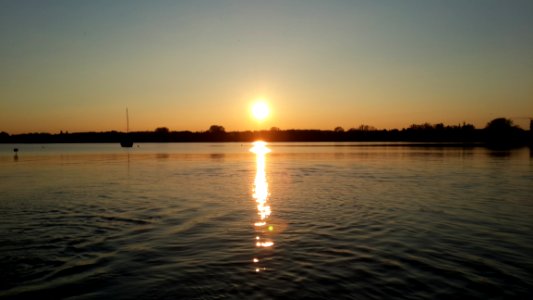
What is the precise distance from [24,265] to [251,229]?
7.48m

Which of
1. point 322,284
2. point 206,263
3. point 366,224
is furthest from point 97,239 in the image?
point 366,224

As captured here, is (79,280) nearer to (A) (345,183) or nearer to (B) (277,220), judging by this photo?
(B) (277,220)

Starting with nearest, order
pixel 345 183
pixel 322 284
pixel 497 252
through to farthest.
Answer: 1. pixel 322 284
2. pixel 497 252
3. pixel 345 183

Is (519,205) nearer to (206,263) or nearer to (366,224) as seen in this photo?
(366,224)

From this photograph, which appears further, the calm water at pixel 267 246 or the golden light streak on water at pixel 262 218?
the golden light streak on water at pixel 262 218

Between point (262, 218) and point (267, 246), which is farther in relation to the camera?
point (262, 218)

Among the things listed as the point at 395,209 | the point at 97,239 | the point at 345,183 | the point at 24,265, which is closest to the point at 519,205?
the point at 395,209

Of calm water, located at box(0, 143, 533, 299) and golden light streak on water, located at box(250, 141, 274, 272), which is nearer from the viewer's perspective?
calm water, located at box(0, 143, 533, 299)

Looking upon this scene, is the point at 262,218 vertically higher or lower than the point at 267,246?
lower

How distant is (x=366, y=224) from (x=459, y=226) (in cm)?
363

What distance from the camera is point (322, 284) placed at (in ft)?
29.1

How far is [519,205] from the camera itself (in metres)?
19.8

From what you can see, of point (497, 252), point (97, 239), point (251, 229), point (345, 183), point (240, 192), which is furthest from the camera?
point (345, 183)

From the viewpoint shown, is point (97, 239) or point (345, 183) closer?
point (97, 239)
